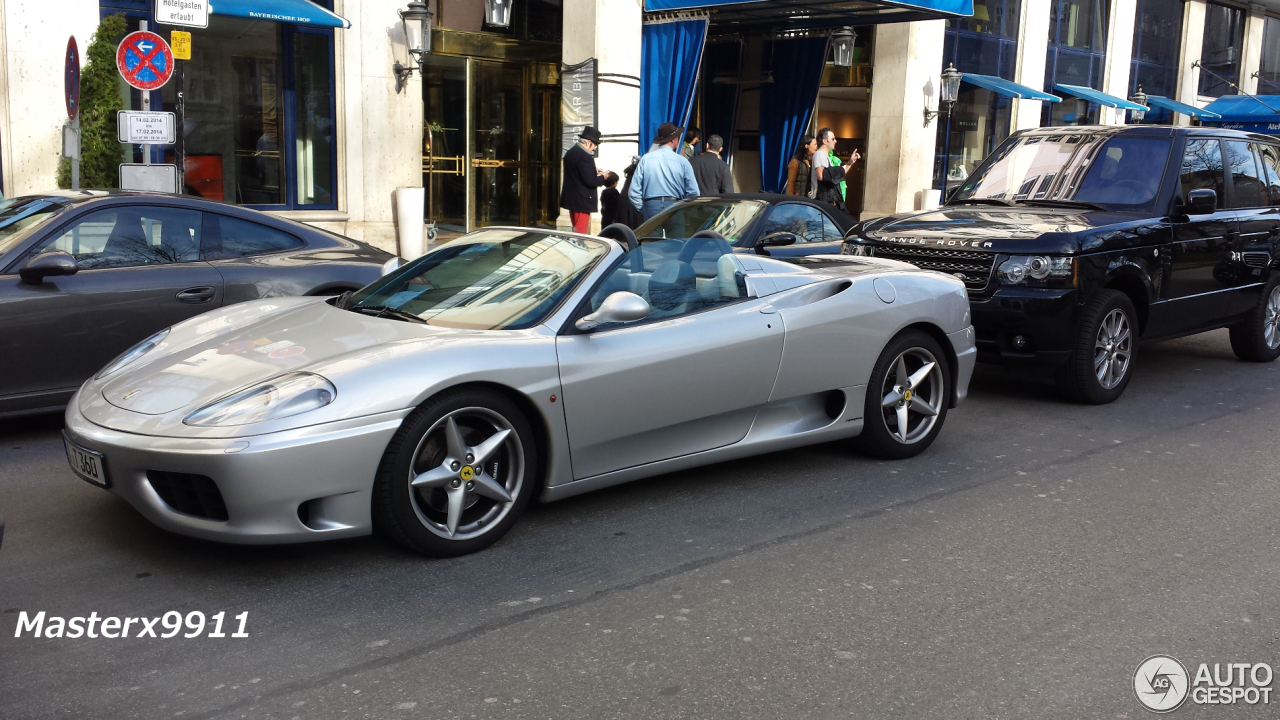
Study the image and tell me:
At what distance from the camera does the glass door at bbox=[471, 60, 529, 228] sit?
59.9ft

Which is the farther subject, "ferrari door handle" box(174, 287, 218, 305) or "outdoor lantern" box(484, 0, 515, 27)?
"outdoor lantern" box(484, 0, 515, 27)

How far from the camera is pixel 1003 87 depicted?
854 inches

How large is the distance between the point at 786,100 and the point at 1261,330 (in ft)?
34.2

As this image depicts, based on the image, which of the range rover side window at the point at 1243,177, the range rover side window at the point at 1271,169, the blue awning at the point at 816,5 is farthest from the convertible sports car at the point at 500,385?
the blue awning at the point at 816,5

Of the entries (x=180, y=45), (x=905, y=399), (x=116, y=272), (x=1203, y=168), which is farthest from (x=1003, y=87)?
(x=116, y=272)

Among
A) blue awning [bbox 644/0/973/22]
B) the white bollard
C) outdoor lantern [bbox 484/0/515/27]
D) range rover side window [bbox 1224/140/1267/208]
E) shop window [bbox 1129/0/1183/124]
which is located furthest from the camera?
shop window [bbox 1129/0/1183/124]

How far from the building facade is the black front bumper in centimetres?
804

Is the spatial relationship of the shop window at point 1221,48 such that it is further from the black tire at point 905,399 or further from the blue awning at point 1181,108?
the black tire at point 905,399

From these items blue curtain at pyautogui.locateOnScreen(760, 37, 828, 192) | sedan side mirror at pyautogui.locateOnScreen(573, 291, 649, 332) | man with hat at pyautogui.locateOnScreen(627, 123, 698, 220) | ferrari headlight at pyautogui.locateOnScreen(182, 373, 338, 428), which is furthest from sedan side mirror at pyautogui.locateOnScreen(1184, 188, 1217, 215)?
blue curtain at pyautogui.locateOnScreen(760, 37, 828, 192)

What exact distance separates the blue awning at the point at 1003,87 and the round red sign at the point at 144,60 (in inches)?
622

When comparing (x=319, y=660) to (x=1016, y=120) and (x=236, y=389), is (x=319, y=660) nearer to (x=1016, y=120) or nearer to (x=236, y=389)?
(x=236, y=389)

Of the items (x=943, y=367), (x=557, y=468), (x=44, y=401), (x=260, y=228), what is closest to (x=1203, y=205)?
(x=943, y=367)

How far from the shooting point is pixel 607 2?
50.6 ft

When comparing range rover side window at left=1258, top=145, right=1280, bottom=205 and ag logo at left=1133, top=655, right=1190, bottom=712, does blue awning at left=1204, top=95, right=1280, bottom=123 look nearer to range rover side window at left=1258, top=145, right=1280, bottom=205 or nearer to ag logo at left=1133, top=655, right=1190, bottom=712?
range rover side window at left=1258, top=145, right=1280, bottom=205
